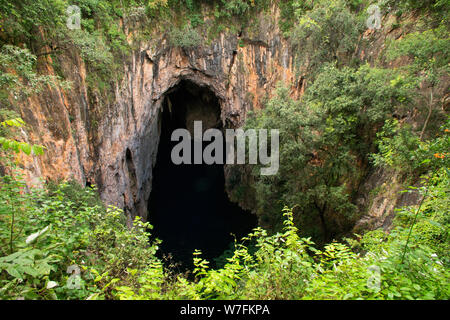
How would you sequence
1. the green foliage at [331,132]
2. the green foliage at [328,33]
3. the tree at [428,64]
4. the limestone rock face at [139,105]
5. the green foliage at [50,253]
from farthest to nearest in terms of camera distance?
the green foliage at [328,33] < the green foliage at [331,132] < the limestone rock face at [139,105] < the tree at [428,64] < the green foliage at [50,253]

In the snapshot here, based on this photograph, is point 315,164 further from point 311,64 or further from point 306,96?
point 311,64

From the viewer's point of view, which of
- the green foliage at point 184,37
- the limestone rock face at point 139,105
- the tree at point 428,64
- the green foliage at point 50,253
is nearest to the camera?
the green foliage at point 50,253

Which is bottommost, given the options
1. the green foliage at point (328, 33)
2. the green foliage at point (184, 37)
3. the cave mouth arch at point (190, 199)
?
the cave mouth arch at point (190, 199)

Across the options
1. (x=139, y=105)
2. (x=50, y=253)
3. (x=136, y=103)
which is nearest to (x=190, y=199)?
(x=139, y=105)

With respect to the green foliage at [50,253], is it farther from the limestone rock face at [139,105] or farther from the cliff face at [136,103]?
the cliff face at [136,103]

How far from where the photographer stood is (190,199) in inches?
779

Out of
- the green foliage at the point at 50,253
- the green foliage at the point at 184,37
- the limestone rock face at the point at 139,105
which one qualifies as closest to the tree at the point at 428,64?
the limestone rock face at the point at 139,105

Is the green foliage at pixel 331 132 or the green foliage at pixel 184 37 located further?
the green foliage at pixel 184 37

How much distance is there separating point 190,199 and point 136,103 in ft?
33.6

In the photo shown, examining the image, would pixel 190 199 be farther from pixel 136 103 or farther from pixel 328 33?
pixel 328 33

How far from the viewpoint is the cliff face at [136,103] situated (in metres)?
6.40

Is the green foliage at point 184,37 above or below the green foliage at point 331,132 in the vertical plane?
above

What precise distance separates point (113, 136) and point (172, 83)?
7540 mm

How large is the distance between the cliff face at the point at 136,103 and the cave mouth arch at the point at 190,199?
2169mm
